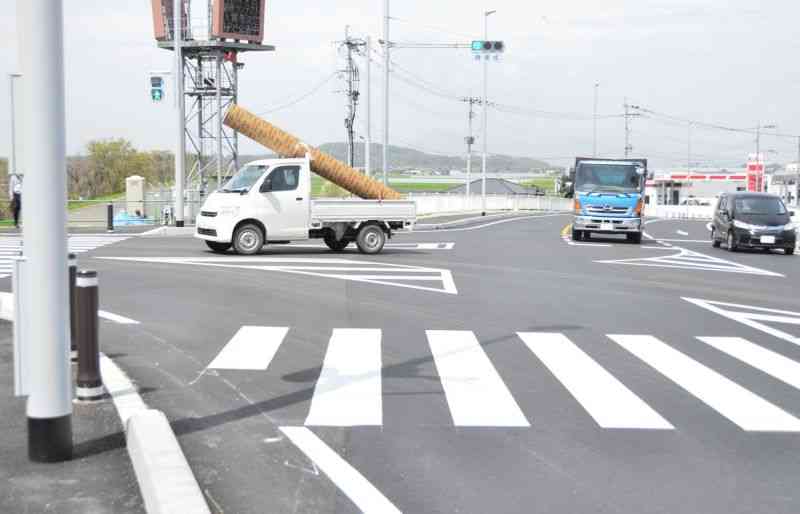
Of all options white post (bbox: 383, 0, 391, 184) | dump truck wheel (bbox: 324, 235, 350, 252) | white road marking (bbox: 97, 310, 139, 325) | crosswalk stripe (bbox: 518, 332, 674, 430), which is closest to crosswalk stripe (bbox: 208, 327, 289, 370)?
white road marking (bbox: 97, 310, 139, 325)

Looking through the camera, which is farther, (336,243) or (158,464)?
(336,243)

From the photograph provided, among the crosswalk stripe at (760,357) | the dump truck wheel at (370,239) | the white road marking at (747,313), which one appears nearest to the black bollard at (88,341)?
the crosswalk stripe at (760,357)

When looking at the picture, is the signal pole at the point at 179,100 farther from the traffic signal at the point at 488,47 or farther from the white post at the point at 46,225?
the white post at the point at 46,225

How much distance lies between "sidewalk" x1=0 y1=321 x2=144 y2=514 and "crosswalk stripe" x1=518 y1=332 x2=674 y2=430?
134 inches

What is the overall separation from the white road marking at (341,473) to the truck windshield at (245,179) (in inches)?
607

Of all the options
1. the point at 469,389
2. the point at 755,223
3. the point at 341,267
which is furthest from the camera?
the point at 755,223

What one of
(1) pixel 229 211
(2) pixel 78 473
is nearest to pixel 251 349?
(2) pixel 78 473

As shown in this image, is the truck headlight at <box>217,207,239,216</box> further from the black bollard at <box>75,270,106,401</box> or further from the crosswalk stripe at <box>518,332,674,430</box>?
the black bollard at <box>75,270,106,401</box>

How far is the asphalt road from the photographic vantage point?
539 centimetres

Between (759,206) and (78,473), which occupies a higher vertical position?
(759,206)

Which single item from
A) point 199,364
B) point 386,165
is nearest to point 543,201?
point 386,165

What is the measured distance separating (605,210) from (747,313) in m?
17.4

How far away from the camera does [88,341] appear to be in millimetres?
7145

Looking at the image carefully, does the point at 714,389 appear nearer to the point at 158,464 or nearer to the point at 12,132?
the point at 158,464
